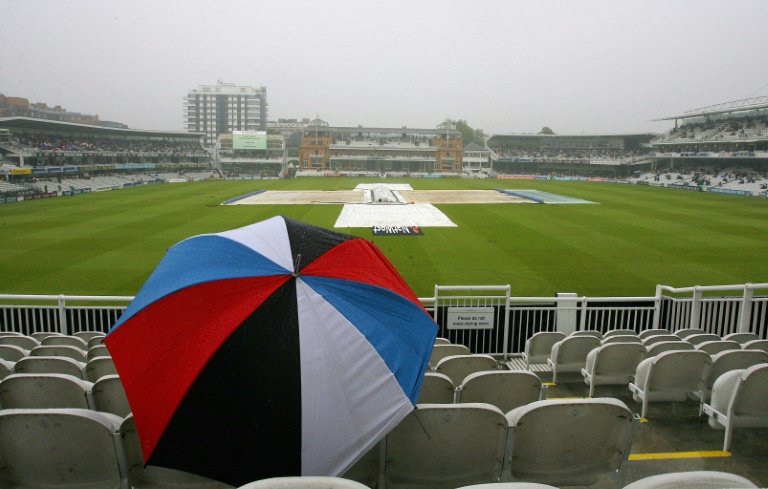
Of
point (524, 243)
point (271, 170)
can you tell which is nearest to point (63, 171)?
point (271, 170)

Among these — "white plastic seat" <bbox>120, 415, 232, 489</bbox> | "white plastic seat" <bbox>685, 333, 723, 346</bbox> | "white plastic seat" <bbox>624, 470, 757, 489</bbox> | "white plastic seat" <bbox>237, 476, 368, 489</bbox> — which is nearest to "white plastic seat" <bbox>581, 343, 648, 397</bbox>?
"white plastic seat" <bbox>685, 333, 723, 346</bbox>

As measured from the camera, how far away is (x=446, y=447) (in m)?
3.12

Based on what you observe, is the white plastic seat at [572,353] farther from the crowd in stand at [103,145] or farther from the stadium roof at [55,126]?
the crowd in stand at [103,145]

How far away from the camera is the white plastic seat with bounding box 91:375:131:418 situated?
12.2ft

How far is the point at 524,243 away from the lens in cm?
2267

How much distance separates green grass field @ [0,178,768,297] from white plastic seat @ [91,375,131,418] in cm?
1144

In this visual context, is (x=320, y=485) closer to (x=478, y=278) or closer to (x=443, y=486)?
(x=443, y=486)

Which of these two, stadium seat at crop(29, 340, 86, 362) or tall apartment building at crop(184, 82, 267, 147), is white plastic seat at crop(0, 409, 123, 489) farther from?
tall apartment building at crop(184, 82, 267, 147)

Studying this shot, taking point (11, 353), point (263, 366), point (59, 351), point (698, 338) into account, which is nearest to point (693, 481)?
point (263, 366)

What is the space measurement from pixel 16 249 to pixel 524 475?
23.6m

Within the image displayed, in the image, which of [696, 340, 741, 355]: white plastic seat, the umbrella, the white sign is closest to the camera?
the umbrella

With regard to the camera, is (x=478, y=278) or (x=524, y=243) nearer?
(x=478, y=278)

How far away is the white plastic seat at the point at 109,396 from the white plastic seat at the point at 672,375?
4216 millimetres

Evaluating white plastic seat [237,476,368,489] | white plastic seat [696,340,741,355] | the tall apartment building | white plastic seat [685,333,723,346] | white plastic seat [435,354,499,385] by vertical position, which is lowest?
white plastic seat [685,333,723,346]
